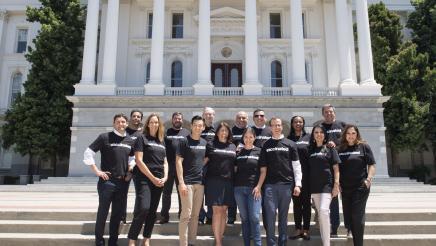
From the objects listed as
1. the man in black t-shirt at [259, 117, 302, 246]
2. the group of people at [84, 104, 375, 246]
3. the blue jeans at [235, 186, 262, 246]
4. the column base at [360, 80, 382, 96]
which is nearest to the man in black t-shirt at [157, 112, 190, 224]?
the group of people at [84, 104, 375, 246]

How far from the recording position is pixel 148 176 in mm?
7324

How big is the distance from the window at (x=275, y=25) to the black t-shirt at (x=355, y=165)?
2522 centimetres

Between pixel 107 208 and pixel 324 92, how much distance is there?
73.1ft

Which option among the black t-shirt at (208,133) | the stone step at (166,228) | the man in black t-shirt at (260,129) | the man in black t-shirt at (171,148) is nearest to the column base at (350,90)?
the stone step at (166,228)

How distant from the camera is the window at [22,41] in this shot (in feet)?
124

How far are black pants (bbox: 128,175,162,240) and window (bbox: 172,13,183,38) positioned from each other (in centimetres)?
2565

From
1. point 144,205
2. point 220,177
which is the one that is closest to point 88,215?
point 144,205

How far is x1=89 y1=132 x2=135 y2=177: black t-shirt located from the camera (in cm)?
743

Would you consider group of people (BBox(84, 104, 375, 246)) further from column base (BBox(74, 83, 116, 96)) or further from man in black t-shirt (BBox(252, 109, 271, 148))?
column base (BBox(74, 83, 116, 96))

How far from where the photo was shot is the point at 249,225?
7363 millimetres

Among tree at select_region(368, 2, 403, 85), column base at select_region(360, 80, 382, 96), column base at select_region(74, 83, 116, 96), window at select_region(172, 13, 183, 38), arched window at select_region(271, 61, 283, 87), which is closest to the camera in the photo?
column base at select_region(360, 80, 382, 96)

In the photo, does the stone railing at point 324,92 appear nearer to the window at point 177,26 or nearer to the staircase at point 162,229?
the window at point 177,26

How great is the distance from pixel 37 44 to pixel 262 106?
18478 millimetres

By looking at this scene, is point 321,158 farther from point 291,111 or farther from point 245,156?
point 291,111
